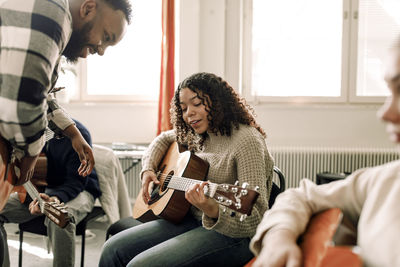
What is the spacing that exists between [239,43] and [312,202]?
3.20m

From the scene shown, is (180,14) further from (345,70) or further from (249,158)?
(249,158)

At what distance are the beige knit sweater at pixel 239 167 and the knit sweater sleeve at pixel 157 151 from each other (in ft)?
1.25

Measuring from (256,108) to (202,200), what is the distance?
2.66 m

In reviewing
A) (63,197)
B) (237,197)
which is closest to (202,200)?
(237,197)

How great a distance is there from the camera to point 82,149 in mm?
1777

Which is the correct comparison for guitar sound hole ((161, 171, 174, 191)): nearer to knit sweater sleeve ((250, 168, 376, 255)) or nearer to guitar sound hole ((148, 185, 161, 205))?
guitar sound hole ((148, 185, 161, 205))

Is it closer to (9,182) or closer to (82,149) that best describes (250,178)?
(82,149)

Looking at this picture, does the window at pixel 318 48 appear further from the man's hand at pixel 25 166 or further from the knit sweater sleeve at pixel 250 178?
the man's hand at pixel 25 166

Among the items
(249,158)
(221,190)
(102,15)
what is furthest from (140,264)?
(102,15)

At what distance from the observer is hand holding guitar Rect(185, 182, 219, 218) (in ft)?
4.89

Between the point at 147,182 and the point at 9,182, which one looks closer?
the point at 9,182

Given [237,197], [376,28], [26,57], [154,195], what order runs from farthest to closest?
1. [376,28]
2. [154,195]
3. [237,197]
4. [26,57]

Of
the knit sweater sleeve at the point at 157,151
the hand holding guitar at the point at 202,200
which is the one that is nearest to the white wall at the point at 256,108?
the knit sweater sleeve at the point at 157,151

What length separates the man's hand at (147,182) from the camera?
2.08 m
